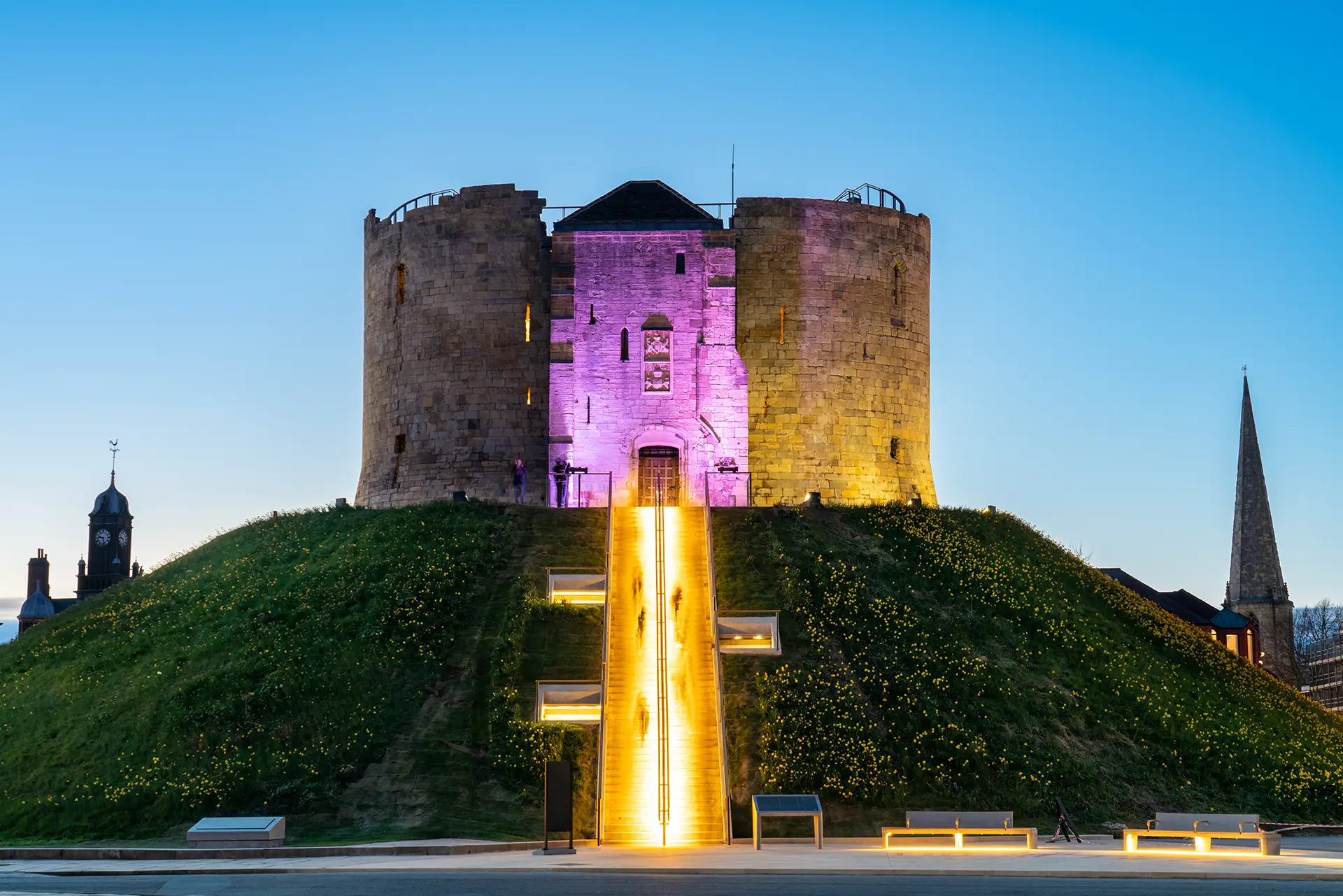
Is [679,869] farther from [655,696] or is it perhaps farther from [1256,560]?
[1256,560]

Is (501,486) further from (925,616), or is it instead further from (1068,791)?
(1068,791)

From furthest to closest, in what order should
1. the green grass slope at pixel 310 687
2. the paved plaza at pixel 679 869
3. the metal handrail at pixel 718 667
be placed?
the green grass slope at pixel 310 687
the metal handrail at pixel 718 667
the paved plaza at pixel 679 869

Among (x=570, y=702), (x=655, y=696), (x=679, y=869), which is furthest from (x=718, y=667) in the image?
(x=679, y=869)

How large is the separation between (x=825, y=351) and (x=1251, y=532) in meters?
37.9

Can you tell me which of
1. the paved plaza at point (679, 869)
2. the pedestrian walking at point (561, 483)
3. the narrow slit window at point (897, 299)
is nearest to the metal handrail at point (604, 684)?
the paved plaza at point (679, 869)

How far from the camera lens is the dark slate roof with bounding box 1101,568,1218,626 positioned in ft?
233

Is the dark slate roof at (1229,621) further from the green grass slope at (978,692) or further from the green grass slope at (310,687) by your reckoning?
the green grass slope at (310,687)

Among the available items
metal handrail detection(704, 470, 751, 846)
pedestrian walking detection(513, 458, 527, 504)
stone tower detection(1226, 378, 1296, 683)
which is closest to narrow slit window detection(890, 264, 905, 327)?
metal handrail detection(704, 470, 751, 846)

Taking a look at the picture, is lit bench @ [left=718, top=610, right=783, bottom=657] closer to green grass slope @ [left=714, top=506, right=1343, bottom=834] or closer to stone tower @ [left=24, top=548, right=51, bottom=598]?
green grass slope @ [left=714, top=506, right=1343, bottom=834]

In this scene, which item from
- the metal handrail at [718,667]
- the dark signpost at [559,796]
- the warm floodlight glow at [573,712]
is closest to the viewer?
the dark signpost at [559,796]

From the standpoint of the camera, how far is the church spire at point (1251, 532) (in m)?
73.5

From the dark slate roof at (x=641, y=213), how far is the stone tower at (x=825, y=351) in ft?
4.38

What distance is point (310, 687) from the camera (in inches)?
1214

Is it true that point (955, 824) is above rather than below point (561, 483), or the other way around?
below
